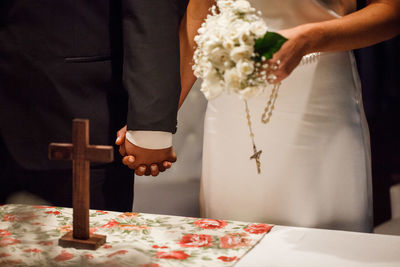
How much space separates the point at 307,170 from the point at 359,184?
0.48 feet

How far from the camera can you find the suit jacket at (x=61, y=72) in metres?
1.41

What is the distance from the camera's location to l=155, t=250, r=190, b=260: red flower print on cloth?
985 millimetres

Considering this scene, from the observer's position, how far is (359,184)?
1318mm

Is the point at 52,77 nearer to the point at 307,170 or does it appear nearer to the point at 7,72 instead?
the point at 7,72

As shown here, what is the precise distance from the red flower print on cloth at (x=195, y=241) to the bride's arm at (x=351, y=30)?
0.45 m

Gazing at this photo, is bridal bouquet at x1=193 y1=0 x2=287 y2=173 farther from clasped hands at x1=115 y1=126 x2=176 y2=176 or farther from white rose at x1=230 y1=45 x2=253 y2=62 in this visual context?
clasped hands at x1=115 y1=126 x2=176 y2=176

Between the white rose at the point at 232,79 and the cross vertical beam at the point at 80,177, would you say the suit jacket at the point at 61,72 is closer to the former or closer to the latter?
the cross vertical beam at the point at 80,177

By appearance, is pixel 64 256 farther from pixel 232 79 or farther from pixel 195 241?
pixel 232 79

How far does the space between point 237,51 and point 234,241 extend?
1.41ft

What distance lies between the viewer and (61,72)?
143cm

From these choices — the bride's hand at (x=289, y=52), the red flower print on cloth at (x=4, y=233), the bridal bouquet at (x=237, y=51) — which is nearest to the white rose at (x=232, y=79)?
the bridal bouquet at (x=237, y=51)

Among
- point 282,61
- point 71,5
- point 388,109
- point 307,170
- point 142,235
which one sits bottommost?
point 142,235

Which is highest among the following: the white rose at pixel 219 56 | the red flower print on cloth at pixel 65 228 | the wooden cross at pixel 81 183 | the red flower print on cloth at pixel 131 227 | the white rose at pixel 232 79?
the white rose at pixel 219 56

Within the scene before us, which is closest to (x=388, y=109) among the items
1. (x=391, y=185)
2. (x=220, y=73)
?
(x=391, y=185)
